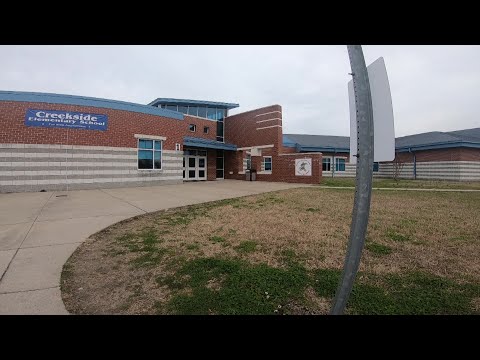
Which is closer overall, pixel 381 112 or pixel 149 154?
pixel 381 112

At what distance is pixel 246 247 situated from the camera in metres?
4.65

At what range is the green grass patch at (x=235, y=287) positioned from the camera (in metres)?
2.67

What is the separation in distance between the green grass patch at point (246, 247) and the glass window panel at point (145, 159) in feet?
44.8

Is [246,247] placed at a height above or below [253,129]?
below

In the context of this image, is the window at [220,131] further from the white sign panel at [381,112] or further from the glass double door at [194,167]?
the white sign panel at [381,112]

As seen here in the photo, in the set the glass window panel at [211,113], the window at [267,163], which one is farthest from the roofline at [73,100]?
the glass window panel at [211,113]

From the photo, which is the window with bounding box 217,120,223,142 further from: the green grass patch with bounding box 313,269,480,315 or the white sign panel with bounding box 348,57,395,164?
the white sign panel with bounding box 348,57,395,164

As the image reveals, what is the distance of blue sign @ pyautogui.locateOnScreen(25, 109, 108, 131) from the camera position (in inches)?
526

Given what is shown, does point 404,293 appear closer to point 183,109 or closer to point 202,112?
point 202,112

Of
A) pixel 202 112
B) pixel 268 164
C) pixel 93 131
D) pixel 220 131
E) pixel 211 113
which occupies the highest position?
pixel 202 112

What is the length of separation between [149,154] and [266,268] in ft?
49.8

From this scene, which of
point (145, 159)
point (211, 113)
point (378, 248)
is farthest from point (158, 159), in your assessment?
point (378, 248)
